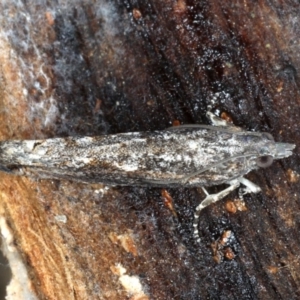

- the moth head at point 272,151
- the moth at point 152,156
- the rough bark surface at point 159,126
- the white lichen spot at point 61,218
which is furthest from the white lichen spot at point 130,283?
the moth head at point 272,151

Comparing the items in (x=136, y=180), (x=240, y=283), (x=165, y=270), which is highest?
(x=136, y=180)

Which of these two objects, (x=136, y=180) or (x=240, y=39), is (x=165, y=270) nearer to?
(x=136, y=180)

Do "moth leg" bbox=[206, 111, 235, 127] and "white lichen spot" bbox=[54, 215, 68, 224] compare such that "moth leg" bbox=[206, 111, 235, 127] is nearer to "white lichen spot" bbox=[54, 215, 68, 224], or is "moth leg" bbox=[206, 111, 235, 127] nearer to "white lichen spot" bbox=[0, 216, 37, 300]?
"white lichen spot" bbox=[54, 215, 68, 224]

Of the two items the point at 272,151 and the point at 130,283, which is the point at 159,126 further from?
the point at 130,283

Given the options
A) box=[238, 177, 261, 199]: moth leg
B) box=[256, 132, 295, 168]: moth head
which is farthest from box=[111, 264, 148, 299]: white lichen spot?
box=[256, 132, 295, 168]: moth head

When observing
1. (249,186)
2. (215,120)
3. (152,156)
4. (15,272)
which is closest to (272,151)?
(249,186)

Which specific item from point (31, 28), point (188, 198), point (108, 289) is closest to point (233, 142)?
point (188, 198)

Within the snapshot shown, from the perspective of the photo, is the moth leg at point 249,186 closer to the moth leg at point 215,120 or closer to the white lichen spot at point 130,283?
the moth leg at point 215,120
